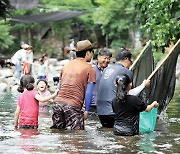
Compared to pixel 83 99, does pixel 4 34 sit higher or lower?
higher

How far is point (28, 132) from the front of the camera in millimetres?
9781

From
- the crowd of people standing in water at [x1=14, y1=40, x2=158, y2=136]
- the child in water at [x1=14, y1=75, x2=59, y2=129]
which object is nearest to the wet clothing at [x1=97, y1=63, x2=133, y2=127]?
the crowd of people standing in water at [x1=14, y1=40, x2=158, y2=136]

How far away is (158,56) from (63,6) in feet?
71.1

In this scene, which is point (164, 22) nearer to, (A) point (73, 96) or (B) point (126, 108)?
(A) point (73, 96)

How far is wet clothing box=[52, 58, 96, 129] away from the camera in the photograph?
9.77 metres

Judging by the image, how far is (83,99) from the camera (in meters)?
9.91

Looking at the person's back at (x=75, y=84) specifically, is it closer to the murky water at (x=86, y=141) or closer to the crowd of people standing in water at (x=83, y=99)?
the crowd of people standing in water at (x=83, y=99)

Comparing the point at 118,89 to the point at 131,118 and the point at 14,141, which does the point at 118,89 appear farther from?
the point at 14,141

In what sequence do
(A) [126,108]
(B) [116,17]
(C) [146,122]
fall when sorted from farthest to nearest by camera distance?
(B) [116,17] < (C) [146,122] < (A) [126,108]

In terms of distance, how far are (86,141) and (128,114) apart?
808mm

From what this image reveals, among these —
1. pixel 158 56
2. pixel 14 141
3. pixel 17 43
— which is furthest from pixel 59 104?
pixel 17 43

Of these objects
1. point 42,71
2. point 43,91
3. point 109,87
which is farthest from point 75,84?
point 42,71

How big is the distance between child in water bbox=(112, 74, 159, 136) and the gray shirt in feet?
3.56

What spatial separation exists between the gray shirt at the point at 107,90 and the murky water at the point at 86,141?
1.14 ft
